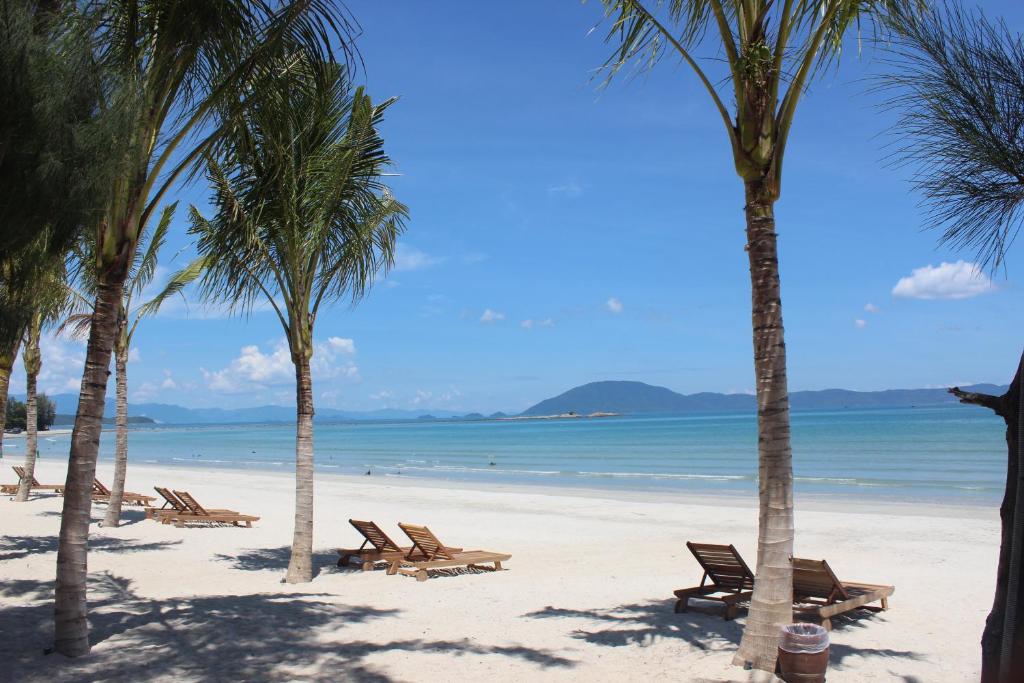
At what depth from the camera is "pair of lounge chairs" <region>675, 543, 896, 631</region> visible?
7247 mm

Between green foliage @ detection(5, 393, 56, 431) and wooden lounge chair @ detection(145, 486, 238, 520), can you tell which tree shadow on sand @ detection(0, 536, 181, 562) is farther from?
green foliage @ detection(5, 393, 56, 431)

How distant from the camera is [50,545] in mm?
11430

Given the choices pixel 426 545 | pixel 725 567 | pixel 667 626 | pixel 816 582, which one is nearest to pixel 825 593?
pixel 816 582

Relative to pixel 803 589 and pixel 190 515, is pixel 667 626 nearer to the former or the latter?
pixel 803 589

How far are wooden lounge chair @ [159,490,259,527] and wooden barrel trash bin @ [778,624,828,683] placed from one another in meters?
11.7

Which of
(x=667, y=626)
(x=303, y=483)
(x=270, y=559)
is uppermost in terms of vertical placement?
(x=303, y=483)

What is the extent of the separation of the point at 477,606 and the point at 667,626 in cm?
192

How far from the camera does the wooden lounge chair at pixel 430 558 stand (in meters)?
9.92

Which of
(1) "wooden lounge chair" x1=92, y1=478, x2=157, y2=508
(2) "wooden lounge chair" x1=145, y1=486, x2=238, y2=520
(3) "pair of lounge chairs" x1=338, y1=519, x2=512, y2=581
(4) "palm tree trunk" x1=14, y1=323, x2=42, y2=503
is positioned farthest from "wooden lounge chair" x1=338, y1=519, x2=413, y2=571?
(4) "palm tree trunk" x1=14, y1=323, x2=42, y2=503

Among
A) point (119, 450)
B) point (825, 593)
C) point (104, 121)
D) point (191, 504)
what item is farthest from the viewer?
point (191, 504)

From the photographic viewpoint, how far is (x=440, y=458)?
5200cm

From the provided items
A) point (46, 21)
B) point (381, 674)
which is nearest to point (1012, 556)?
point (381, 674)

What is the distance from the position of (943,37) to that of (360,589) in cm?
749

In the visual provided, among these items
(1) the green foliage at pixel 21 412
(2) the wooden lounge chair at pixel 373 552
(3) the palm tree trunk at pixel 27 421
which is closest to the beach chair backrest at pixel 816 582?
(2) the wooden lounge chair at pixel 373 552
